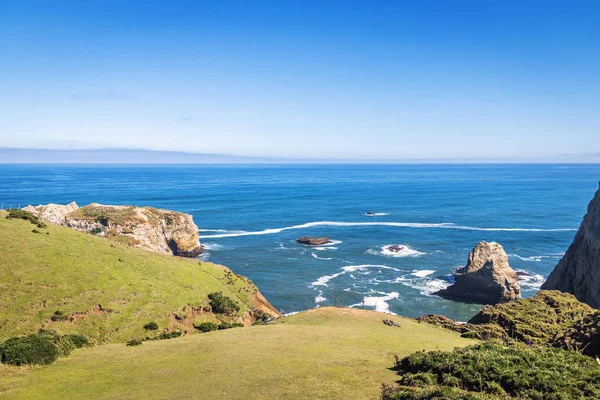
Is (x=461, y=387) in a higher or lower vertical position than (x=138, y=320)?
higher

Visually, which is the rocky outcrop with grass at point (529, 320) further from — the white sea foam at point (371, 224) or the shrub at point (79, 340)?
the white sea foam at point (371, 224)

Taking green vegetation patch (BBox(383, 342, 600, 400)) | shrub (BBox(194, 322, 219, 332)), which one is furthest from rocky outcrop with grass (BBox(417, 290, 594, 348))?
shrub (BBox(194, 322, 219, 332))

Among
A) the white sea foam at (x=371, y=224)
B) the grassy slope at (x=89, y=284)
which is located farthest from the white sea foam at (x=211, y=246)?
the grassy slope at (x=89, y=284)

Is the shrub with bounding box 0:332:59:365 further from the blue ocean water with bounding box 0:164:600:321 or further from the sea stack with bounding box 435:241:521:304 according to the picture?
the sea stack with bounding box 435:241:521:304

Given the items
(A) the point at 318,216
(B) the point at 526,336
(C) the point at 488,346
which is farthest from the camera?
(A) the point at 318,216

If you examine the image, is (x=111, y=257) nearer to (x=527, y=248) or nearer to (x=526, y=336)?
(x=526, y=336)

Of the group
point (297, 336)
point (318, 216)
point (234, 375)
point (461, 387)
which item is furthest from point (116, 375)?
point (318, 216)
